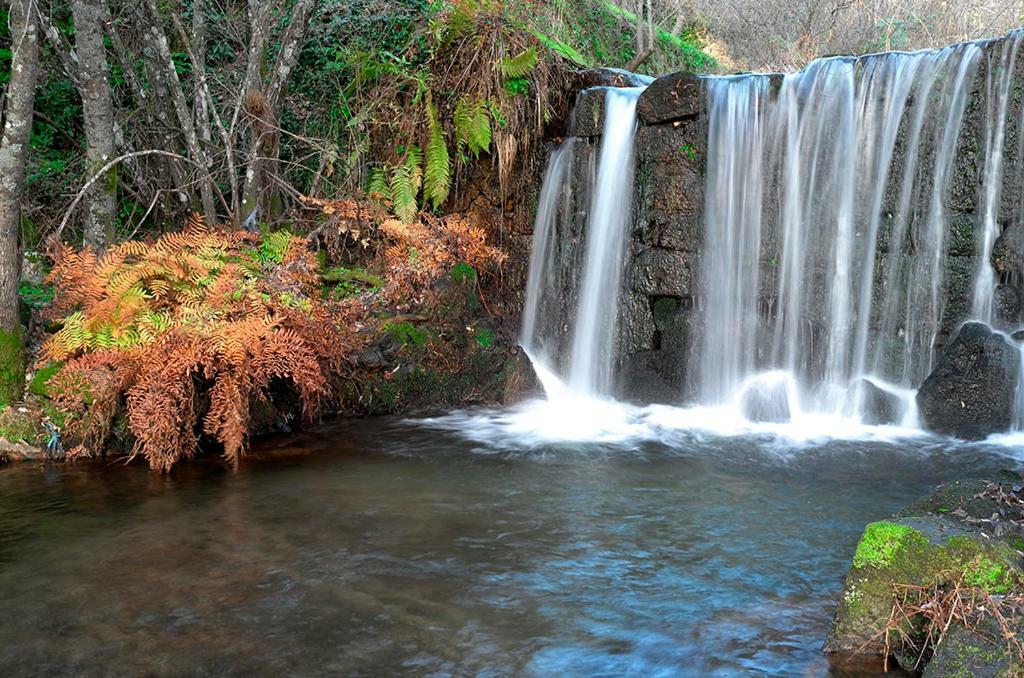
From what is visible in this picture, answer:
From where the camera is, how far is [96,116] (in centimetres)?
923

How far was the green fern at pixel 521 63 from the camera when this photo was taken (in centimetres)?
1132

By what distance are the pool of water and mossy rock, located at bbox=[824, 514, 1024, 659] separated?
0.24 m

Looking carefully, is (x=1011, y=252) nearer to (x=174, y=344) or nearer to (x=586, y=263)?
(x=586, y=263)

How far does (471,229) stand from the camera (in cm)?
1131

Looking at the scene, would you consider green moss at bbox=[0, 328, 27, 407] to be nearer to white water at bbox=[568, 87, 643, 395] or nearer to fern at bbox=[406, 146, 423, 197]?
fern at bbox=[406, 146, 423, 197]

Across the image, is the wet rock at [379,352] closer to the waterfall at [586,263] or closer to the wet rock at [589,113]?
the waterfall at [586,263]

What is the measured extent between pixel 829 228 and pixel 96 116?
313 inches

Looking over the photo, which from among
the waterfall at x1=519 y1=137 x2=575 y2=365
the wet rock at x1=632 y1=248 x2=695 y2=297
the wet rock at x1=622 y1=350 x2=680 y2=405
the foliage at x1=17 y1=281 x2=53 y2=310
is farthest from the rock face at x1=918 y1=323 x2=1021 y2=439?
the foliage at x1=17 y1=281 x2=53 y2=310

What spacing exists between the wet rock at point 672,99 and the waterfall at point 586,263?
0.28m

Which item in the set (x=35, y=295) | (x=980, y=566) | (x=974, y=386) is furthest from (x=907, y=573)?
(x=35, y=295)

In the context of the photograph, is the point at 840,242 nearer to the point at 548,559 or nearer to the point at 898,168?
the point at 898,168

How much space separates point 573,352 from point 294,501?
5087 millimetres

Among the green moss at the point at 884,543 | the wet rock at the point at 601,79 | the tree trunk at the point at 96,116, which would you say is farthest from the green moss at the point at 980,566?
the wet rock at the point at 601,79

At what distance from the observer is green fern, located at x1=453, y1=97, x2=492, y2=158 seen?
11.4 meters
